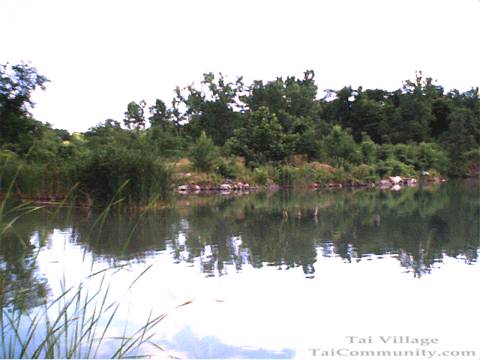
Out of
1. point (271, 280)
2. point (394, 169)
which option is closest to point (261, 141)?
point (394, 169)

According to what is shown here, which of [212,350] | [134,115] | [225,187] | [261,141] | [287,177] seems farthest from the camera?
[134,115]

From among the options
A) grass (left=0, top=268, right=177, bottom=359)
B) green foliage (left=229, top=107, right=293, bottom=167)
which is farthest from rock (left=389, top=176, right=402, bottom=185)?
grass (left=0, top=268, right=177, bottom=359)

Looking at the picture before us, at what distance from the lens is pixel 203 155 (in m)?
19.2

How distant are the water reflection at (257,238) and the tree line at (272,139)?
3.56 ft

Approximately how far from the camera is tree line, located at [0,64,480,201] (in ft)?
34.3

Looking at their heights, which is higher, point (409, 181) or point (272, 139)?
point (272, 139)

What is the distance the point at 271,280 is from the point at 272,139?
1764cm

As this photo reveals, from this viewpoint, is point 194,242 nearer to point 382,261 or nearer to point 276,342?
point 382,261

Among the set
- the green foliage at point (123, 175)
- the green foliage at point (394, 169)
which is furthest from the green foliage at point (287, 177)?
the green foliage at point (123, 175)

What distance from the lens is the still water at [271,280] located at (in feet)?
10.2

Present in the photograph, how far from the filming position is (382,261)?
5.29 meters

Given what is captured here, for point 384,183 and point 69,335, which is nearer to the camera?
point 69,335

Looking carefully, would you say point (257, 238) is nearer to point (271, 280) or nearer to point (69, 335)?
point (271, 280)

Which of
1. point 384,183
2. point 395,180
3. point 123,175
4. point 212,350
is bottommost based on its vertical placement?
point 212,350
